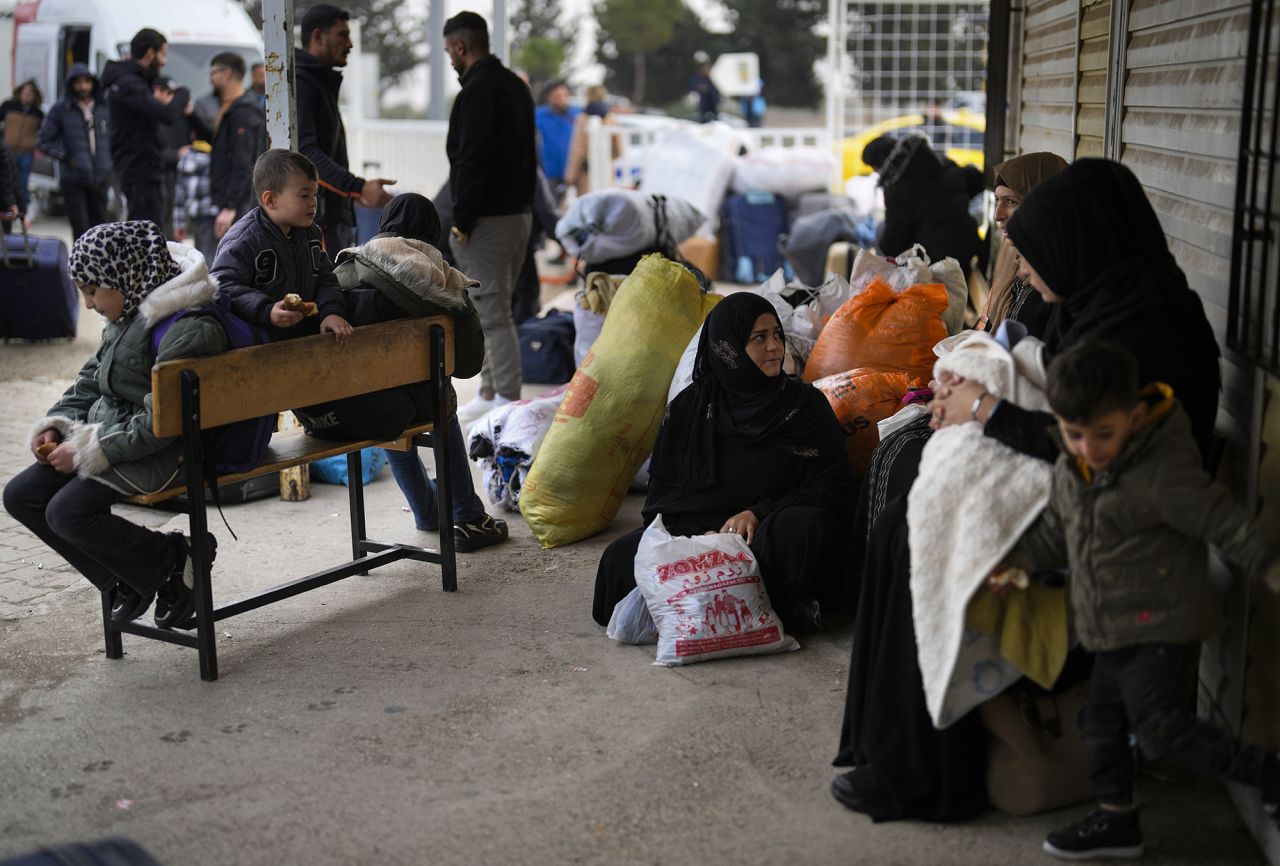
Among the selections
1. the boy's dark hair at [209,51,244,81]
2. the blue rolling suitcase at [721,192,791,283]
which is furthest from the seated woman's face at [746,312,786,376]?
the blue rolling suitcase at [721,192,791,283]

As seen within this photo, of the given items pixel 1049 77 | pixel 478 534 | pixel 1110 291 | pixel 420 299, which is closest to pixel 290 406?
pixel 420 299

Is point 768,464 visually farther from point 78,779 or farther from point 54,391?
point 54,391

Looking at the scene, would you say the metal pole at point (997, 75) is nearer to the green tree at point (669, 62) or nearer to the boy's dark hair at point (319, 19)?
the boy's dark hair at point (319, 19)

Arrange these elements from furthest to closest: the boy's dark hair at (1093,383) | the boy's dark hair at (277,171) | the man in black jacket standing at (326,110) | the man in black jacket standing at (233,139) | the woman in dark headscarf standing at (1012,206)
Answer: the man in black jacket standing at (233,139) → the man in black jacket standing at (326,110) → the woman in dark headscarf standing at (1012,206) → the boy's dark hair at (277,171) → the boy's dark hair at (1093,383)

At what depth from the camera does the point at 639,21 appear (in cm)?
3562

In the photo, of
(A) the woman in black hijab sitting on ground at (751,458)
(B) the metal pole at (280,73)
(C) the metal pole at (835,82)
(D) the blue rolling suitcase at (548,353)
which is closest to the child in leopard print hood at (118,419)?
(A) the woman in black hijab sitting on ground at (751,458)

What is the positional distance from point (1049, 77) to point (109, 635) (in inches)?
196

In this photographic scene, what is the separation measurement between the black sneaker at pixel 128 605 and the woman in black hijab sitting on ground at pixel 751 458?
4.56 feet

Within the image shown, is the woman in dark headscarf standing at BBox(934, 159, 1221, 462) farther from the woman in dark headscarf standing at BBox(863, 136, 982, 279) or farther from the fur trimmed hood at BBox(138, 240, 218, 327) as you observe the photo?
the woman in dark headscarf standing at BBox(863, 136, 982, 279)

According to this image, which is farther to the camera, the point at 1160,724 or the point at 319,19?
the point at 319,19

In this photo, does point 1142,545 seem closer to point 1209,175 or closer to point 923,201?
point 1209,175

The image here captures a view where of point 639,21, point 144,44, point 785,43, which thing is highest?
point 639,21

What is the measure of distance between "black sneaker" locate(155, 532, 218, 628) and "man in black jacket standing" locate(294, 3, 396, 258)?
260 centimetres

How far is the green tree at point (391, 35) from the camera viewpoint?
38.2 m
